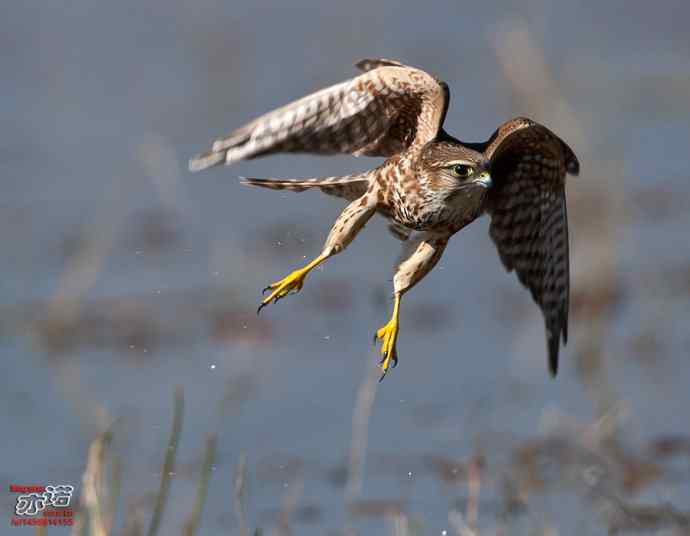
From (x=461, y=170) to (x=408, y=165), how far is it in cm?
25

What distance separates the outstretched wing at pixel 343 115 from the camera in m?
6.97

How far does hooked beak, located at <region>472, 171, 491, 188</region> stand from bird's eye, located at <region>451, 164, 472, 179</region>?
5 cm

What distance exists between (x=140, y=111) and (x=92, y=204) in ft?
5.37

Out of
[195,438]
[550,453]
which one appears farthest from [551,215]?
[195,438]

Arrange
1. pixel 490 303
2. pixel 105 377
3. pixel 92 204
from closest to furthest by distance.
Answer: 1. pixel 105 377
2. pixel 490 303
3. pixel 92 204

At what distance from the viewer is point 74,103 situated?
14961 millimetres

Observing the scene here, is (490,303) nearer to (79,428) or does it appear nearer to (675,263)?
(675,263)

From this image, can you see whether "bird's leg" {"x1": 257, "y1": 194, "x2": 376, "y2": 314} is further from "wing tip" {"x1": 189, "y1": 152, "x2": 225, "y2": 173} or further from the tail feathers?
"wing tip" {"x1": 189, "y1": 152, "x2": 225, "y2": 173}

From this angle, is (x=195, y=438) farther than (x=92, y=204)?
No

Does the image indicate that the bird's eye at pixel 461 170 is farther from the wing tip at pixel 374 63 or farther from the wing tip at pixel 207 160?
the wing tip at pixel 207 160

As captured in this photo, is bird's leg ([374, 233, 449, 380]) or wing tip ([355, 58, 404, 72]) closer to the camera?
bird's leg ([374, 233, 449, 380])

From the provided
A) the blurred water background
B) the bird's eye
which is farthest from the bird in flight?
the blurred water background

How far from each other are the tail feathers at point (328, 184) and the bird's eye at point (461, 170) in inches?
16.4

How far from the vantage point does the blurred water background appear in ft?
31.6
